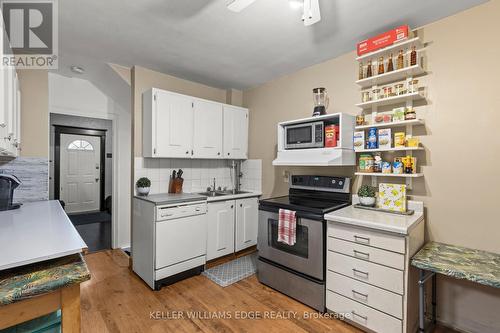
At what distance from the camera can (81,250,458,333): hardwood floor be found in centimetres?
190

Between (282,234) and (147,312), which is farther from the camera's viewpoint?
(282,234)

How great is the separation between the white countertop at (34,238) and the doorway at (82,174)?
341 centimetres

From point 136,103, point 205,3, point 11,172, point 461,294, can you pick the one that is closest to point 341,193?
point 461,294

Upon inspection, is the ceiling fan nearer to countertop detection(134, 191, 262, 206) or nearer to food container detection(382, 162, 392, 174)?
food container detection(382, 162, 392, 174)

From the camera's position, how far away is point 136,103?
2854 millimetres

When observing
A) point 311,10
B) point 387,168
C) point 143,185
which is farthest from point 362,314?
point 143,185

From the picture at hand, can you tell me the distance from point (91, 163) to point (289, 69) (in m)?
5.17

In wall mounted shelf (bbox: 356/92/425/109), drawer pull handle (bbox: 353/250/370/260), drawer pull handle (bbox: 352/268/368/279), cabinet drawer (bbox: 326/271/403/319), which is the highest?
wall mounted shelf (bbox: 356/92/425/109)

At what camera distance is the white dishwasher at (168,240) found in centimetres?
242

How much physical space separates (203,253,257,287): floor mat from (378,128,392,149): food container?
1.90 metres

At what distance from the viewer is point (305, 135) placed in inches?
100

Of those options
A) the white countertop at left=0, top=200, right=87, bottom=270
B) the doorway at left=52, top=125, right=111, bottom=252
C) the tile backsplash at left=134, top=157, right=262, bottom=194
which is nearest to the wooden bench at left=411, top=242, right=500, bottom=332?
the white countertop at left=0, top=200, right=87, bottom=270

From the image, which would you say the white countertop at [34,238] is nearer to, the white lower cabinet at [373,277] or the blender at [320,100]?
the white lower cabinet at [373,277]

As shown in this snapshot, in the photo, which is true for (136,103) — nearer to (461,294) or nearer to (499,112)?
(499,112)
